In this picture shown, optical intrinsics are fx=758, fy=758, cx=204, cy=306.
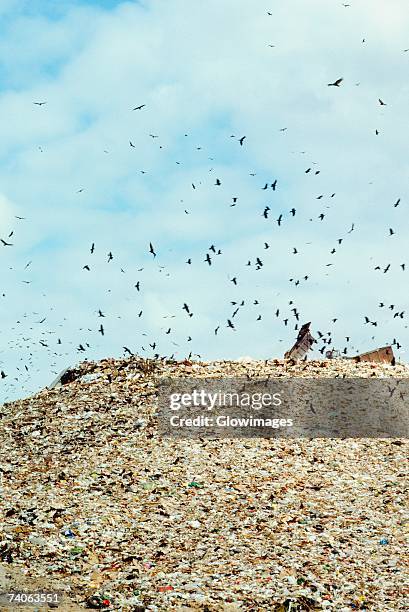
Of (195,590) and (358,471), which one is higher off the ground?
(195,590)

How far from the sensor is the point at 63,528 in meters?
9.87

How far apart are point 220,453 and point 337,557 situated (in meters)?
3.65

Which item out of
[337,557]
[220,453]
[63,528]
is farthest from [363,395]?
[63,528]

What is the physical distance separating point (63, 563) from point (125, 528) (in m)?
1.19

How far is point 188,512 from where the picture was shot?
10.4 metres

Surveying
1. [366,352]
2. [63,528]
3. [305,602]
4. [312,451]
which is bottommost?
[366,352]

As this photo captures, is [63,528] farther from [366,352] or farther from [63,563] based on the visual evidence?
[366,352]

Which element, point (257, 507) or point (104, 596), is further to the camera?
point (257, 507)

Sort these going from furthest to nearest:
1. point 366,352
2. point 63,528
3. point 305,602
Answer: point 366,352 → point 63,528 → point 305,602

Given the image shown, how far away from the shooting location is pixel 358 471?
1217 cm

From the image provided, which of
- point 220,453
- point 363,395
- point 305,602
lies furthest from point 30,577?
point 363,395

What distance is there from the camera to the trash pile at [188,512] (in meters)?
8.40

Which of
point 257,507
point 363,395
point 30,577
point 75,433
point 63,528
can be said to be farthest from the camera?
point 363,395

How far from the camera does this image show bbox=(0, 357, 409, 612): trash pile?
331 inches
